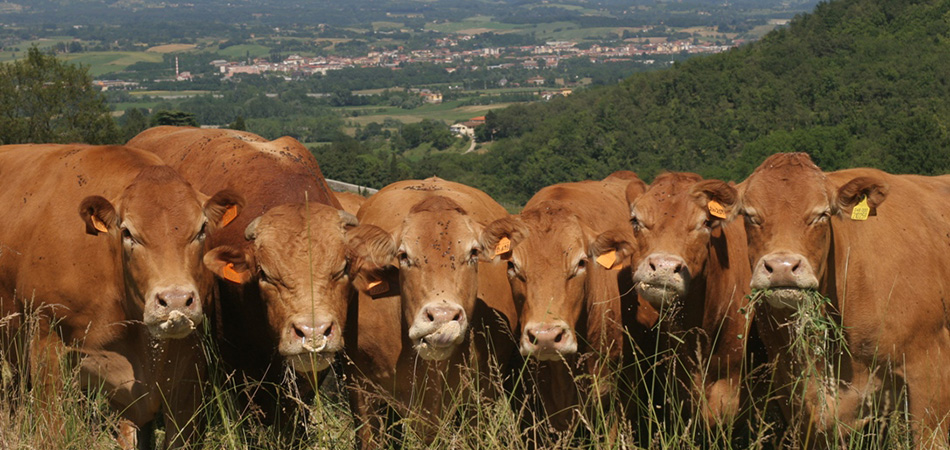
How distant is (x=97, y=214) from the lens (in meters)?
7.42

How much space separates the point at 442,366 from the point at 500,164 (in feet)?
368

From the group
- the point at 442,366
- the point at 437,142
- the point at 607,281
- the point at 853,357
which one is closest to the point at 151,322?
the point at 442,366

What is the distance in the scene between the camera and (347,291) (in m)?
7.73

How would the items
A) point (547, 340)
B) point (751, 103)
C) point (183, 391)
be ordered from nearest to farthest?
point (547, 340) < point (183, 391) < point (751, 103)

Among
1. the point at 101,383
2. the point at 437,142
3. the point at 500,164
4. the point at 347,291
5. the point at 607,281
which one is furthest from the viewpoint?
the point at 437,142

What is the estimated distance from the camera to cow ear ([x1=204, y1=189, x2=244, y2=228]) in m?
7.76

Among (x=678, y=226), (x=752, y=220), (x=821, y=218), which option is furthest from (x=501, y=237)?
(x=821, y=218)

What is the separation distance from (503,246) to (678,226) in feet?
4.79

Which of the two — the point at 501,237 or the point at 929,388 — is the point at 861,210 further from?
the point at 501,237

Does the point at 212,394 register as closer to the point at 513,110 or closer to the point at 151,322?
the point at 151,322

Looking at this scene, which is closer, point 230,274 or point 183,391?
point 230,274

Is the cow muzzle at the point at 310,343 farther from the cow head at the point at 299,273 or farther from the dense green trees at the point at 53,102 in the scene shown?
the dense green trees at the point at 53,102

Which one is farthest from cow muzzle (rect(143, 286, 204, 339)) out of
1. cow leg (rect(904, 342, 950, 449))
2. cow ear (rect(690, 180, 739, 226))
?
cow leg (rect(904, 342, 950, 449))

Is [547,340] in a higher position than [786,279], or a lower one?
lower
